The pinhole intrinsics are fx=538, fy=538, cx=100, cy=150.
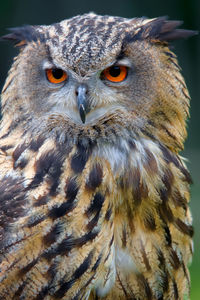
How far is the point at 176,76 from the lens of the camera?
2.05m

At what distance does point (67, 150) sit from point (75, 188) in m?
0.15

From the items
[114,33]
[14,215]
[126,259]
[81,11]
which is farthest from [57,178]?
[81,11]

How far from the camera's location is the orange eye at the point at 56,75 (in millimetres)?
1969

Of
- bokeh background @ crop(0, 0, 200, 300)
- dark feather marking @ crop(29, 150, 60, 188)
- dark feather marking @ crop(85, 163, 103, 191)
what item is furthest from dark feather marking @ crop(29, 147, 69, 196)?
bokeh background @ crop(0, 0, 200, 300)

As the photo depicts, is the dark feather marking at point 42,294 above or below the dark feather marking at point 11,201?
below

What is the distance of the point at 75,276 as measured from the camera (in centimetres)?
181

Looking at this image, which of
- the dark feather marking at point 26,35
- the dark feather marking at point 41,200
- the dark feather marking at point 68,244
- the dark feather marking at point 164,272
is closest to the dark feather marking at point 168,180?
the dark feather marking at point 164,272

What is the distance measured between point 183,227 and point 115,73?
639 millimetres

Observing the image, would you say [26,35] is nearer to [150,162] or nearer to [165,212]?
[150,162]

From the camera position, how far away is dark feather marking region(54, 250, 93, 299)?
5.88ft

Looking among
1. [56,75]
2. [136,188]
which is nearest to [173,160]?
[136,188]

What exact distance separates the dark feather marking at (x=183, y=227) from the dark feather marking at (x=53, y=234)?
467mm

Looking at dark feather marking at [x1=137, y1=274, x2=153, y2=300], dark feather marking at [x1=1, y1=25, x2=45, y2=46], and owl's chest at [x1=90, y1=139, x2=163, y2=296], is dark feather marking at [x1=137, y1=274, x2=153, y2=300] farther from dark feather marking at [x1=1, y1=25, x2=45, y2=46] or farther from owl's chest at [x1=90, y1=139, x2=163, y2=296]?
dark feather marking at [x1=1, y1=25, x2=45, y2=46]

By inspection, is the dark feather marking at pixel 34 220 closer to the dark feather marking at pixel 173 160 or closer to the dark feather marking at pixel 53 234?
the dark feather marking at pixel 53 234
